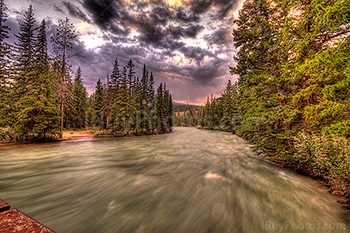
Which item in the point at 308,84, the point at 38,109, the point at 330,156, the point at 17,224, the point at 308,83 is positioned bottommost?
the point at 17,224

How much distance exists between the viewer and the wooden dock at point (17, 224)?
2188 mm

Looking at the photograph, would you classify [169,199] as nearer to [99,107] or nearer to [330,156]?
[330,156]

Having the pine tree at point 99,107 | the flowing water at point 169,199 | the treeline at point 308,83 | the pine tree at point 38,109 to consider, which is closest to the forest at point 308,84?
the treeline at point 308,83

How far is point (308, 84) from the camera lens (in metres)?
7.88

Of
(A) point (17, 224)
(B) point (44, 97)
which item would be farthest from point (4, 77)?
(A) point (17, 224)

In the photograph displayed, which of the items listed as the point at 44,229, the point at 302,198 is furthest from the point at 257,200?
the point at 44,229

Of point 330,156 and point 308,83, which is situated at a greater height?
point 308,83

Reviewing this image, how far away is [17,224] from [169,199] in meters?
4.52

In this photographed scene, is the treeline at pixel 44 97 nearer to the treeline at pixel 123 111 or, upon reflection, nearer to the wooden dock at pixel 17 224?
the treeline at pixel 123 111

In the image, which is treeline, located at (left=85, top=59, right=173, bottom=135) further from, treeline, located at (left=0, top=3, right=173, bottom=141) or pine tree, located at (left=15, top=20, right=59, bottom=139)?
pine tree, located at (left=15, top=20, right=59, bottom=139)

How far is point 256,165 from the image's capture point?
10.0 m

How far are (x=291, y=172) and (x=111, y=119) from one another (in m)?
33.2

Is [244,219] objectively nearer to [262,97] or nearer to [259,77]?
[262,97]

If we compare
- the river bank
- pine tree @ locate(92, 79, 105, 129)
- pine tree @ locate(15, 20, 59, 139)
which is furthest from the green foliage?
pine tree @ locate(92, 79, 105, 129)
